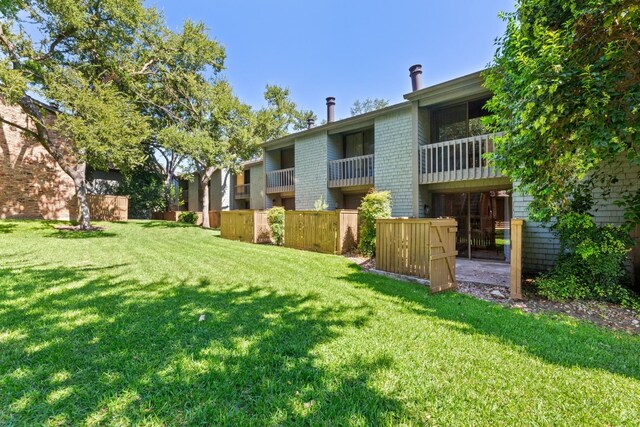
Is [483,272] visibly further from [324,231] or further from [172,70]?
[172,70]

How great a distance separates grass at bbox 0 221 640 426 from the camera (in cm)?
212

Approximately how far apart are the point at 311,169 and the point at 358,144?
267cm

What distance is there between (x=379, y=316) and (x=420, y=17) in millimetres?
12393

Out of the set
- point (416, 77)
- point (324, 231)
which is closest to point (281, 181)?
point (324, 231)

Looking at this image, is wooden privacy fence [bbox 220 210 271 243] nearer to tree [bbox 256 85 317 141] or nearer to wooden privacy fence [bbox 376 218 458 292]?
wooden privacy fence [bbox 376 218 458 292]

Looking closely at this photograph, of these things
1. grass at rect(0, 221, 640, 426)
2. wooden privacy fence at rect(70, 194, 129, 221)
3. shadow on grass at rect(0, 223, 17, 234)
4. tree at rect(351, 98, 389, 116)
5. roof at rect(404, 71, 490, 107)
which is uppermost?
tree at rect(351, 98, 389, 116)

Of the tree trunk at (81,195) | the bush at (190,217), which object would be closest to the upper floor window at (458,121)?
the tree trunk at (81,195)

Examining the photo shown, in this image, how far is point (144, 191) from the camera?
2472cm

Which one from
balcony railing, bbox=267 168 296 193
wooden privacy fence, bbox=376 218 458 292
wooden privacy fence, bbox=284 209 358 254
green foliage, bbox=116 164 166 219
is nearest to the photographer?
wooden privacy fence, bbox=376 218 458 292

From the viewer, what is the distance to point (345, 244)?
10008 millimetres

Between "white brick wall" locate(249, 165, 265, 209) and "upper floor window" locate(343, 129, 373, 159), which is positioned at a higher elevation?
"upper floor window" locate(343, 129, 373, 159)

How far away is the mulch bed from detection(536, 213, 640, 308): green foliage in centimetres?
21

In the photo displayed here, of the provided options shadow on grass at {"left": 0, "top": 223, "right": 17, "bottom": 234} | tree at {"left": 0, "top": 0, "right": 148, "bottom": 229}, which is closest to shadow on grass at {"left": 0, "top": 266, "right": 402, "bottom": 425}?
tree at {"left": 0, "top": 0, "right": 148, "bottom": 229}

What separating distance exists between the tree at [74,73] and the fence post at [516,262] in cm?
1365
